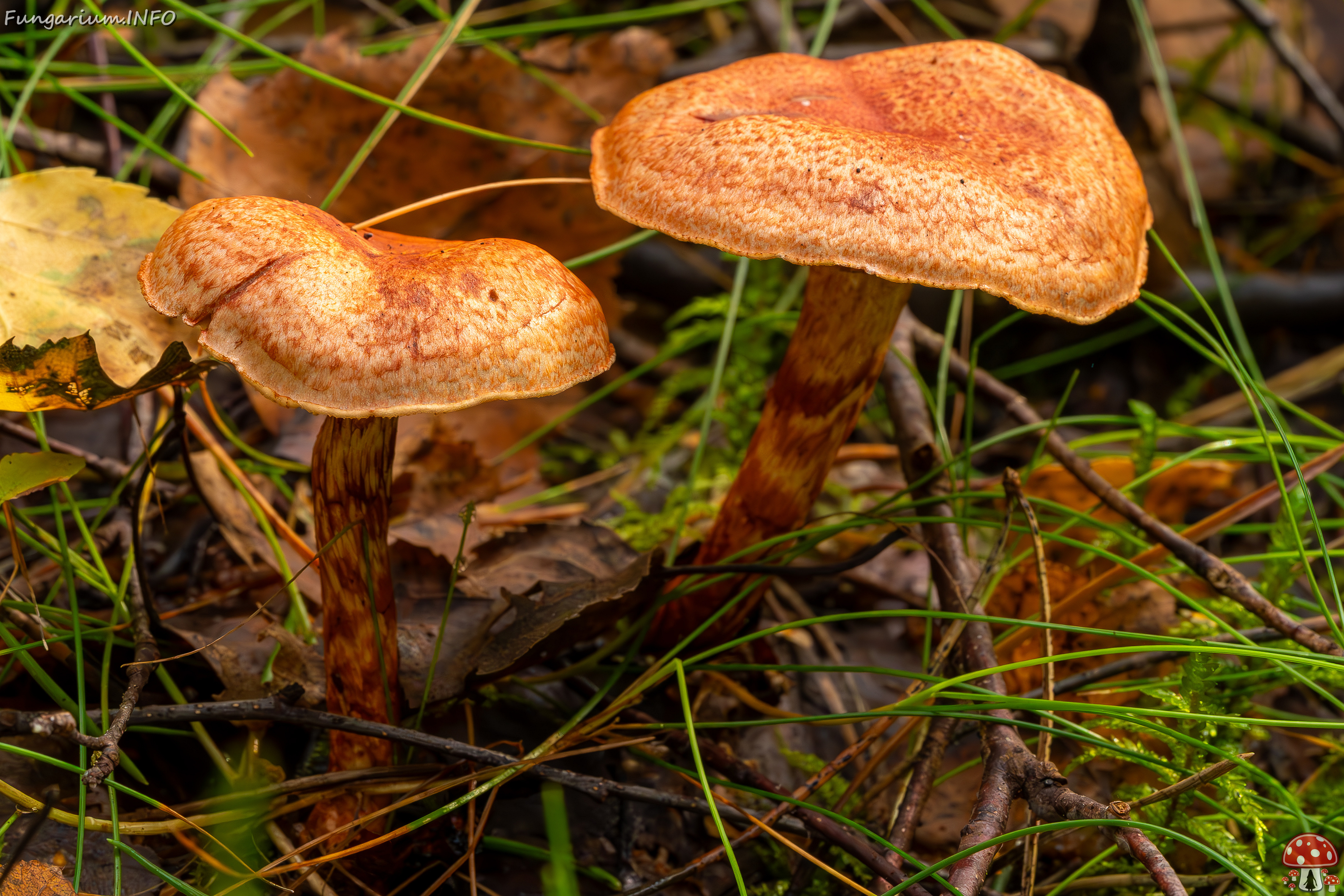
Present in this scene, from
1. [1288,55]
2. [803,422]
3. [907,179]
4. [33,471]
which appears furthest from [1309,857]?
[1288,55]

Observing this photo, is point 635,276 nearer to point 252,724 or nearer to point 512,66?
point 512,66

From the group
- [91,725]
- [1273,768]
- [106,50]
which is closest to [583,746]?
[91,725]

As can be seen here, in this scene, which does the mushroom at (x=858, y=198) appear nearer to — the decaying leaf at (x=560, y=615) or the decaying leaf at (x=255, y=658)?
the decaying leaf at (x=560, y=615)

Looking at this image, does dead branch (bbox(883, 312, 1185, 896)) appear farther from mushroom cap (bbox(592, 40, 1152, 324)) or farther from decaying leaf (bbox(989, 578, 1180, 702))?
mushroom cap (bbox(592, 40, 1152, 324))

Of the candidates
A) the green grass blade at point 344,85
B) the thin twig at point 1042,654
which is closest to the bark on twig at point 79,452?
the green grass blade at point 344,85

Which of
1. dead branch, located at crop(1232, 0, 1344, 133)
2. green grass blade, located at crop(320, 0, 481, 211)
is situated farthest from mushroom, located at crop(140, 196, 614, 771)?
dead branch, located at crop(1232, 0, 1344, 133)

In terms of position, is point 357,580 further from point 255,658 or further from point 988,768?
point 988,768
